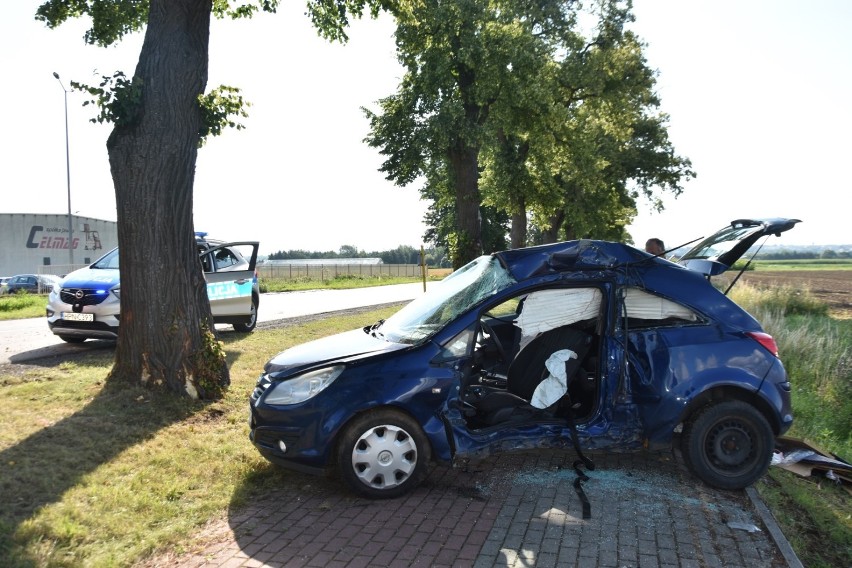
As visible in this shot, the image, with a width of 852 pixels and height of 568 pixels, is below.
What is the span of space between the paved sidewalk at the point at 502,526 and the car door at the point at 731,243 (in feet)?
5.76

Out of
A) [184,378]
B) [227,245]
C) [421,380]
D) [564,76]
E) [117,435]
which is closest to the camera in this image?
[421,380]

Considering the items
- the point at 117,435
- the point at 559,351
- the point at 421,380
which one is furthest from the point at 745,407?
the point at 117,435

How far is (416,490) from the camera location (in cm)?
536

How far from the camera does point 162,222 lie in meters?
7.66

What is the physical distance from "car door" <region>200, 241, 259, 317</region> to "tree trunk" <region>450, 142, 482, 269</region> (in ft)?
32.0

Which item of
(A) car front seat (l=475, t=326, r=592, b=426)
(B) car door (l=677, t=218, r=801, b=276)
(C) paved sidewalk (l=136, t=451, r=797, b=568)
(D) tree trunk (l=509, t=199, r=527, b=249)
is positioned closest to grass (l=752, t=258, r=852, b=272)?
(D) tree trunk (l=509, t=199, r=527, b=249)

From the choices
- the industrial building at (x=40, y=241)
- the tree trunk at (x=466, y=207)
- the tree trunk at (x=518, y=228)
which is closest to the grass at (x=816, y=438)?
the tree trunk at (x=466, y=207)

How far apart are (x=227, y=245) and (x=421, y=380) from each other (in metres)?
9.29

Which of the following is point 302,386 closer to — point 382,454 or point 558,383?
point 382,454

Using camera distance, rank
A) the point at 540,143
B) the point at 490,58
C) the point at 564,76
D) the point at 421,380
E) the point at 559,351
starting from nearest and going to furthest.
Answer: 1. the point at 421,380
2. the point at 559,351
3. the point at 490,58
4. the point at 540,143
5. the point at 564,76

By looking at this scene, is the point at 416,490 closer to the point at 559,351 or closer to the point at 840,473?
the point at 559,351

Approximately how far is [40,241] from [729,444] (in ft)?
252

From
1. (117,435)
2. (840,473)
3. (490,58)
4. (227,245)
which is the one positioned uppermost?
(490,58)

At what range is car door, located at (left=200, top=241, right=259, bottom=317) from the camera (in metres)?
13.2
